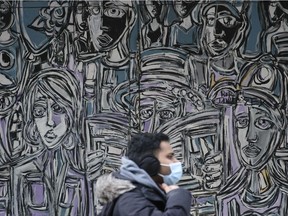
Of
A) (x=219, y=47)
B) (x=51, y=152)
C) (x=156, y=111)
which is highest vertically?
(x=219, y=47)

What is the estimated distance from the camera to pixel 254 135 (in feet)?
25.0

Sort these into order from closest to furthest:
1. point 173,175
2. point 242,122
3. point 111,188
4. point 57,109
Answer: point 111,188 < point 173,175 < point 242,122 < point 57,109

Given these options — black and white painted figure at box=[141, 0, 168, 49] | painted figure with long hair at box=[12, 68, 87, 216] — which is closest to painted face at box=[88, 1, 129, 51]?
black and white painted figure at box=[141, 0, 168, 49]

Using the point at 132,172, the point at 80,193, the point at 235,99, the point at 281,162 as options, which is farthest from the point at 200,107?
the point at 132,172

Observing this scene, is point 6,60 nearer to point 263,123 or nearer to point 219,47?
point 219,47

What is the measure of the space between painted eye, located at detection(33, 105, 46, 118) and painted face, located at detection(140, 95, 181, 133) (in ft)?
3.25

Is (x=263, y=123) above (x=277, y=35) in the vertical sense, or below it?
below

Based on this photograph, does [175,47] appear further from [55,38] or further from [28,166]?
[28,166]

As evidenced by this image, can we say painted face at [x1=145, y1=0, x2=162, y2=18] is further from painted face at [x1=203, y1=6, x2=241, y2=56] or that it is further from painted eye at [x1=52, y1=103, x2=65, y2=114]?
painted eye at [x1=52, y1=103, x2=65, y2=114]

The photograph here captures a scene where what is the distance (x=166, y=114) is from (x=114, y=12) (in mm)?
1143

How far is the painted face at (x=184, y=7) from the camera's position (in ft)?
25.1

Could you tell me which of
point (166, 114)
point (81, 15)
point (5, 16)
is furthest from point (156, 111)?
point (5, 16)

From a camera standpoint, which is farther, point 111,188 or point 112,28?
point 112,28

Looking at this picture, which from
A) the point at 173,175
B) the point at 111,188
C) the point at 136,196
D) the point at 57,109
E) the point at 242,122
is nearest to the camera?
the point at 136,196
